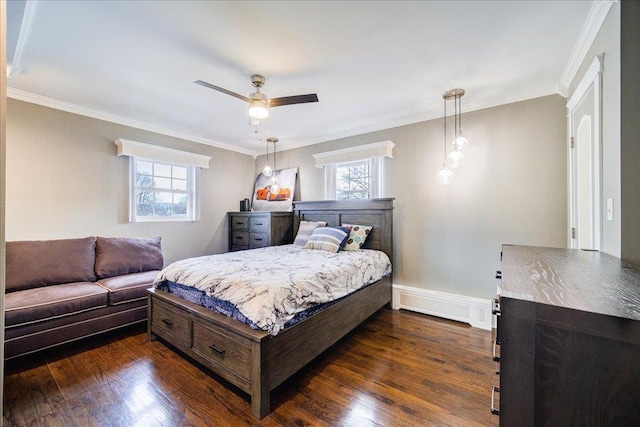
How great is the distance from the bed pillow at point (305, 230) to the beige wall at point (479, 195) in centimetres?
115

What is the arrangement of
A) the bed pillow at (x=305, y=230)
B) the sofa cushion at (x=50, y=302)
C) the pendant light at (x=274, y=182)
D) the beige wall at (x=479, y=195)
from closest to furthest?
the sofa cushion at (x=50, y=302), the beige wall at (x=479, y=195), the bed pillow at (x=305, y=230), the pendant light at (x=274, y=182)

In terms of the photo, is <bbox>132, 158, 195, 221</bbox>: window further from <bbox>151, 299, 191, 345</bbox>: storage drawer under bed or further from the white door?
the white door

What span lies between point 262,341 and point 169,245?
3111 mm

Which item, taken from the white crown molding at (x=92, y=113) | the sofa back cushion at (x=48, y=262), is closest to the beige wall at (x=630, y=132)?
the sofa back cushion at (x=48, y=262)

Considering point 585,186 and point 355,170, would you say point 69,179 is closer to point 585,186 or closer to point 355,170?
point 355,170

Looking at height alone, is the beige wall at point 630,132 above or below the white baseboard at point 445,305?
above

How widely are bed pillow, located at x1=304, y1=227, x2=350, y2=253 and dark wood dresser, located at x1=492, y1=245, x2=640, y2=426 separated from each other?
2.57 meters

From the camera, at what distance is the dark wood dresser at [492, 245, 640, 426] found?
629mm

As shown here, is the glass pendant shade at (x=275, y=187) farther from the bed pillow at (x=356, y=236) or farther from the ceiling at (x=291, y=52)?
the bed pillow at (x=356, y=236)

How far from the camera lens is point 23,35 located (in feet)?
6.19

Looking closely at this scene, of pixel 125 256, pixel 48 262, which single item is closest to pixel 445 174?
pixel 125 256

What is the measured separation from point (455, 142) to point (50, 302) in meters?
4.02

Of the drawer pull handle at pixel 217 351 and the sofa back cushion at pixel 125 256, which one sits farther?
the sofa back cushion at pixel 125 256

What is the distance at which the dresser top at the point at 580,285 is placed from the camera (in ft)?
2.24
